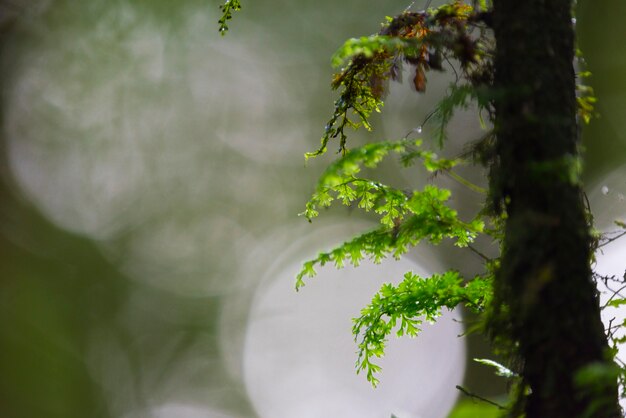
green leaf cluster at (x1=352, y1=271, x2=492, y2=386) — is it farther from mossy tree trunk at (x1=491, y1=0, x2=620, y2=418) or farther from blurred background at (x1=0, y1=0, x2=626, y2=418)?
blurred background at (x1=0, y1=0, x2=626, y2=418)

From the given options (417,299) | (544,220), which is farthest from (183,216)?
(544,220)

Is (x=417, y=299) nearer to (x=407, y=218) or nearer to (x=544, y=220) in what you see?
(x=407, y=218)

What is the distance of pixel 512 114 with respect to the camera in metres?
1.65

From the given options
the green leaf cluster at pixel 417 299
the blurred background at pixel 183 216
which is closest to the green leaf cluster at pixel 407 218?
the green leaf cluster at pixel 417 299

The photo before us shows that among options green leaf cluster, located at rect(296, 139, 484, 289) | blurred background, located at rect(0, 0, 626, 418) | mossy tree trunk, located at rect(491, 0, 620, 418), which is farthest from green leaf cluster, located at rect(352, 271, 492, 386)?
blurred background, located at rect(0, 0, 626, 418)

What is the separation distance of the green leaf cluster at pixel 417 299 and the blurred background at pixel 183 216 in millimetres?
16322

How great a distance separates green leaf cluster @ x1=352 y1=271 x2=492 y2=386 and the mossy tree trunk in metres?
0.37

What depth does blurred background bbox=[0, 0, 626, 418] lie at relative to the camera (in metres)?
19.9

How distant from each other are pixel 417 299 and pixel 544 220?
66 cm

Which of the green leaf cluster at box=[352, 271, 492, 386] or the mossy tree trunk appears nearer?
the mossy tree trunk

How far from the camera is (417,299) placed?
212cm

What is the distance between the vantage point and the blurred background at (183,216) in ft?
65.2

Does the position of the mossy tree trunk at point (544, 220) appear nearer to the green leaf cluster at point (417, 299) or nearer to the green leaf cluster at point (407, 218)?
the green leaf cluster at point (407, 218)

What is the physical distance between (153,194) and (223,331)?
234 inches
